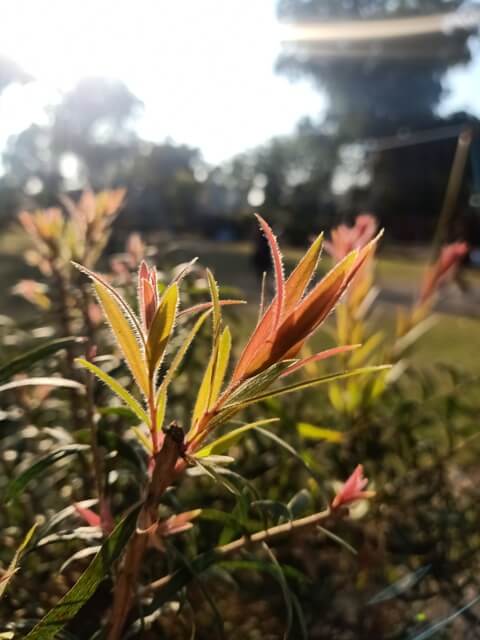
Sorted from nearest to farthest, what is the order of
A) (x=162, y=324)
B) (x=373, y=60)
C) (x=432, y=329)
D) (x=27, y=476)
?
(x=162, y=324) → (x=27, y=476) → (x=432, y=329) → (x=373, y=60)

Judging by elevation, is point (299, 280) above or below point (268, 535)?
above

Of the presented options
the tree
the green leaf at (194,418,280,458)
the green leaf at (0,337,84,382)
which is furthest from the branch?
the tree

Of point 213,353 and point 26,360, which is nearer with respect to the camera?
point 213,353

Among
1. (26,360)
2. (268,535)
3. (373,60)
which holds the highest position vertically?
(373,60)

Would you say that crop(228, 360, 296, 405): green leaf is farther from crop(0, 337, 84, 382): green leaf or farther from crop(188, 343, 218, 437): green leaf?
crop(0, 337, 84, 382): green leaf

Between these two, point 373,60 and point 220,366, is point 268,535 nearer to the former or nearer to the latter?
point 220,366

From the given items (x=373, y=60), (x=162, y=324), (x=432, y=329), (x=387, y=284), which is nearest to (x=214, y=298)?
(x=162, y=324)

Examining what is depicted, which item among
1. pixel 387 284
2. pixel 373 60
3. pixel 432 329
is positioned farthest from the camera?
pixel 373 60
